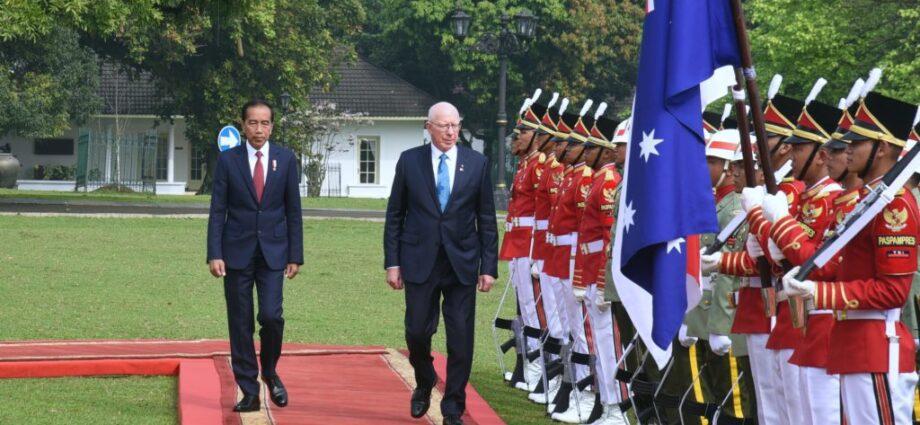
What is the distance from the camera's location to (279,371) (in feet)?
38.5

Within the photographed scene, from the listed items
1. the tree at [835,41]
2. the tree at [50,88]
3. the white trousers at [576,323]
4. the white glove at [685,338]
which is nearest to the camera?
the white glove at [685,338]

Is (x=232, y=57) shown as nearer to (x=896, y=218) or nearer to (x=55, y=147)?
(x=55, y=147)

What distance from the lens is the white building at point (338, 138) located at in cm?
6006

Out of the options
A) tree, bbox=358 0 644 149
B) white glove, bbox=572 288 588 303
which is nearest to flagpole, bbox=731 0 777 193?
white glove, bbox=572 288 588 303

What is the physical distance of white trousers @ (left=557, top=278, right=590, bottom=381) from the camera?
11.0m

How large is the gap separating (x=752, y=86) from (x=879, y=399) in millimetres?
1545

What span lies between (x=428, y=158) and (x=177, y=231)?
2124 cm

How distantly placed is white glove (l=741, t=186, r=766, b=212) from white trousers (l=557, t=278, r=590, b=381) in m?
4.37

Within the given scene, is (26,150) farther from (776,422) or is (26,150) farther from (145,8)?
(776,422)

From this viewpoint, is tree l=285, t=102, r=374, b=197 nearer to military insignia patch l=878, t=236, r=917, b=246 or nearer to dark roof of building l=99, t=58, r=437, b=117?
dark roof of building l=99, t=58, r=437, b=117

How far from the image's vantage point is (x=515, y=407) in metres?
11.1

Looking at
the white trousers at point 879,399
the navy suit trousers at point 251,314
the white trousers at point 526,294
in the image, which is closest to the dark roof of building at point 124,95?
the white trousers at point 526,294

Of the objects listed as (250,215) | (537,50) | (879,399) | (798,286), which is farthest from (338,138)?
(798,286)

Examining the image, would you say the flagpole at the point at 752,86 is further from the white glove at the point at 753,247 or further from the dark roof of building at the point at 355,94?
the dark roof of building at the point at 355,94
